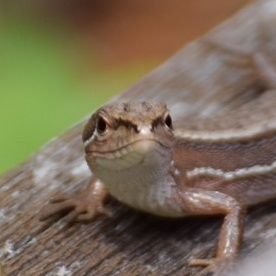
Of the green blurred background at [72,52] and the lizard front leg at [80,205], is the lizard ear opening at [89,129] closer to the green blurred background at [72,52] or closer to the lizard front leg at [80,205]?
the lizard front leg at [80,205]

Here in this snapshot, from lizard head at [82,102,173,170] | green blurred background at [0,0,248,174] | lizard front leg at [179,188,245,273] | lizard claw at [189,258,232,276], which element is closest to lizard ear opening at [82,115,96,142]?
lizard head at [82,102,173,170]

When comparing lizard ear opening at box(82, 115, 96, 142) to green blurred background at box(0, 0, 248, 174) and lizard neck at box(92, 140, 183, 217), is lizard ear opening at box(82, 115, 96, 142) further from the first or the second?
green blurred background at box(0, 0, 248, 174)

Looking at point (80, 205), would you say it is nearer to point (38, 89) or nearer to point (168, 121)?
point (168, 121)

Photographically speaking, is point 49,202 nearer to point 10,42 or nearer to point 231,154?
point 231,154

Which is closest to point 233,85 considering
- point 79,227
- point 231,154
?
point 231,154

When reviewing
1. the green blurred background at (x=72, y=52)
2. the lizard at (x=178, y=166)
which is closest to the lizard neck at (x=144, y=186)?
the lizard at (x=178, y=166)

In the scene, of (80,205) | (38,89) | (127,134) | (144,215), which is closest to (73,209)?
(80,205)
